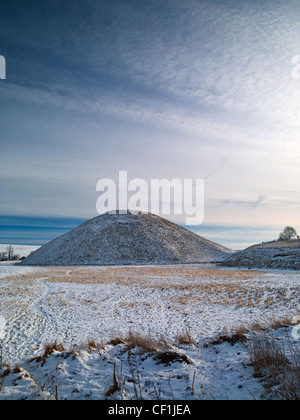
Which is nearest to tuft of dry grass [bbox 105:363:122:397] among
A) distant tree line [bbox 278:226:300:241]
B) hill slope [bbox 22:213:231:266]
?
hill slope [bbox 22:213:231:266]

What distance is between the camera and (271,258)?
51031 mm

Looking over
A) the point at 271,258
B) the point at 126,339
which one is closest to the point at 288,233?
the point at 271,258

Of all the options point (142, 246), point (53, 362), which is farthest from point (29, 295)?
point (142, 246)

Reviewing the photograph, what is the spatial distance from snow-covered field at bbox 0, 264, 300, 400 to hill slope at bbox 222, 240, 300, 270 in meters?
29.6

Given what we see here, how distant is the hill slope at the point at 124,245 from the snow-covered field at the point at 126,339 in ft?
172

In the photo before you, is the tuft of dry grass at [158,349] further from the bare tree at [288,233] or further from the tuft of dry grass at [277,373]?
the bare tree at [288,233]

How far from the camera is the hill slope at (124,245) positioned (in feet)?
243

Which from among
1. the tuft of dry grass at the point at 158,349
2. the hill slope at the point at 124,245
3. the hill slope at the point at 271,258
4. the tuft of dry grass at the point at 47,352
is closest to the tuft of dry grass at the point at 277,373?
the tuft of dry grass at the point at 158,349

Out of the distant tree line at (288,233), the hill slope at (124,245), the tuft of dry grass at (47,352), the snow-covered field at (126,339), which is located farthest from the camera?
the distant tree line at (288,233)

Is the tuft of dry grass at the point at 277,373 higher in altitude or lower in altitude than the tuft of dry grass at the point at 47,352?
higher

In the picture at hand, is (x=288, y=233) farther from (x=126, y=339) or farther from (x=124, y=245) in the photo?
(x=126, y=339)

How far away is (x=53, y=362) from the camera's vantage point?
6.46 m
